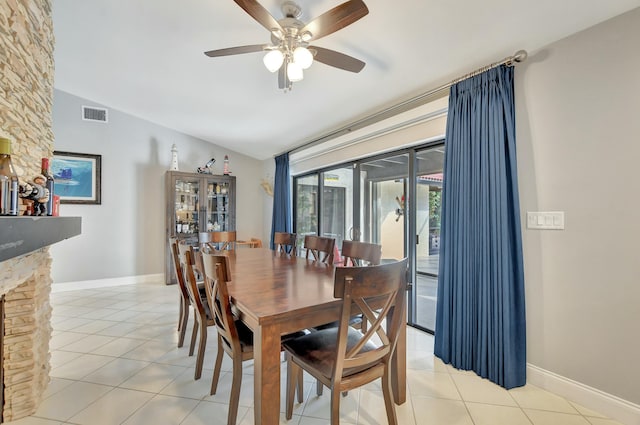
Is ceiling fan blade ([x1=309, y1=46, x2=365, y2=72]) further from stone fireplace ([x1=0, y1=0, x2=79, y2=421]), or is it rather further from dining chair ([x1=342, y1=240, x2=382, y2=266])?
stone fireplace ([x1=0, y1=0, x2=79, y2=421])

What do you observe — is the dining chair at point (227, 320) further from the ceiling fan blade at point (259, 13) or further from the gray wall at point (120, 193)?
the gray wall at point (120, 193)

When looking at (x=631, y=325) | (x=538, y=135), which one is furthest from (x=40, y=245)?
(x=631, y=325)

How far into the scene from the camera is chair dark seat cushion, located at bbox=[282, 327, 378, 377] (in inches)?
54.1

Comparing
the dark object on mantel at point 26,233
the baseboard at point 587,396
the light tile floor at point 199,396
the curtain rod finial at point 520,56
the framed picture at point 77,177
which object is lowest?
the light tile floor at point 199,396

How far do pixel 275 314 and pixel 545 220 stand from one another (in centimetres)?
188

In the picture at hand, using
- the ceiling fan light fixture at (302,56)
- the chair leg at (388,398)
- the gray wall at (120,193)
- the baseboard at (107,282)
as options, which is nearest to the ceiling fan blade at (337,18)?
the ceiling fan light fixture at (302,56)

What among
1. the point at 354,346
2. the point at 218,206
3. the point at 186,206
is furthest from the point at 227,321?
the point at 218,206

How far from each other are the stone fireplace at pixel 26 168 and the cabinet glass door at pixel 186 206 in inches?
112

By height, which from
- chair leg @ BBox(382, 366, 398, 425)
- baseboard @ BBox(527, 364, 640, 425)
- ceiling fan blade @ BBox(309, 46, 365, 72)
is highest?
ceiling fan blade @ BBox(309, 46, 365, 72)

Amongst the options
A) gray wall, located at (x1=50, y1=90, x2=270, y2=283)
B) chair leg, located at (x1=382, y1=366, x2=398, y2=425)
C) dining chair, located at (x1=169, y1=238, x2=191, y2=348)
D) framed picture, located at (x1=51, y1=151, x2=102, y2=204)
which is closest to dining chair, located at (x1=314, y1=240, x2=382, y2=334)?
chair leg, located at (x1=382, y1=366, x2=398, y2=425)

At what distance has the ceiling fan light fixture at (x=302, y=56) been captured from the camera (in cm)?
168

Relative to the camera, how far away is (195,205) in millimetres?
5023

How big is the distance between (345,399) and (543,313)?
144cm

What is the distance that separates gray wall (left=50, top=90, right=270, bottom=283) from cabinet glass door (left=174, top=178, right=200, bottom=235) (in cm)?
36
